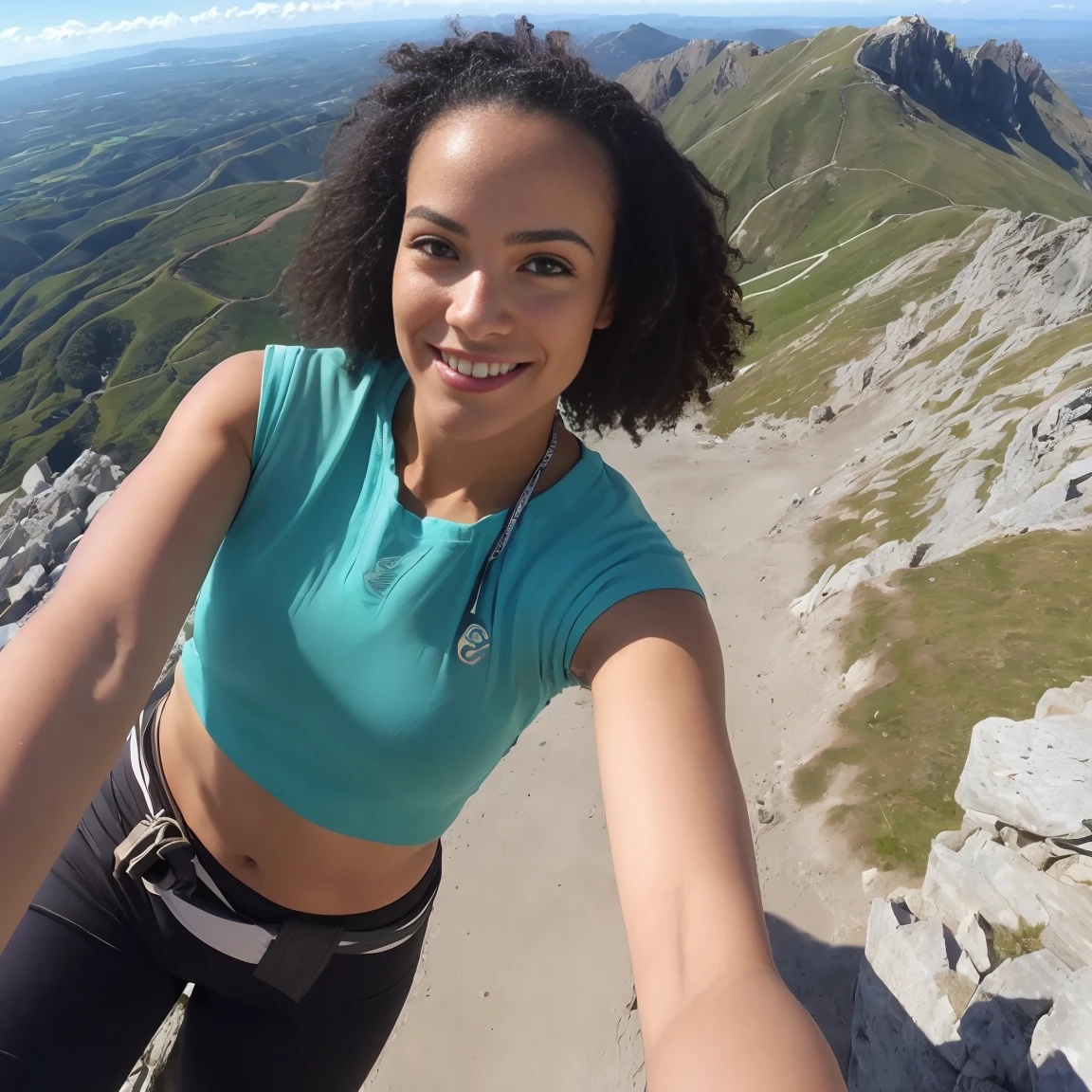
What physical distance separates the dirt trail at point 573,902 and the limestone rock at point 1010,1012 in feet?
16.5

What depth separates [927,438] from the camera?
45.9m

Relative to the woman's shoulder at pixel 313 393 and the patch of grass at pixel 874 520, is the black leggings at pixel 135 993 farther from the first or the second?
the patch of grass at pixel 874 520

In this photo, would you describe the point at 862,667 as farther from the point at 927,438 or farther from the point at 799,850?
the point at 927,438

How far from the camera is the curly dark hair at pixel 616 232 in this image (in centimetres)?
437

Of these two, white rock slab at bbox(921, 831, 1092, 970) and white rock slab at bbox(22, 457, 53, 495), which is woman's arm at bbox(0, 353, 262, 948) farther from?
white rock slab at bbox(22, 457, 53, 495)

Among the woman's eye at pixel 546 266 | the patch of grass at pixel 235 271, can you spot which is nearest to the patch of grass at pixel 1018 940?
the woman's eye at pixel 546 266

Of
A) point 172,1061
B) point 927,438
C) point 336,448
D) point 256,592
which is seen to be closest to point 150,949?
point 172,1061

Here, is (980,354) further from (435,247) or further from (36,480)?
(36,480)

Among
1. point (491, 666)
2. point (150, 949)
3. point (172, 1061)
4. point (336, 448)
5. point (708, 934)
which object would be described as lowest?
point (172, 1061)

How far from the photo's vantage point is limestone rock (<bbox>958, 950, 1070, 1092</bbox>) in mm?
8375

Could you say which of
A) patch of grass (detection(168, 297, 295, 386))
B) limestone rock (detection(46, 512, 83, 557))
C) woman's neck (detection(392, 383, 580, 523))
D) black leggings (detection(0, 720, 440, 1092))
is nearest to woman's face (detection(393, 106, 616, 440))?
woman's neck (detection(392, 383, 580, 523))

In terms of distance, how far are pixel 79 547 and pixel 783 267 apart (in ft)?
521

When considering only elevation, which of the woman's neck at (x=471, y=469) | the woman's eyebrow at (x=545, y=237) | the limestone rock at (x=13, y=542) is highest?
the woman's eyebrow at (x=545, y=237)

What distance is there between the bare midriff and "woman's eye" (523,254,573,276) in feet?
11.3
